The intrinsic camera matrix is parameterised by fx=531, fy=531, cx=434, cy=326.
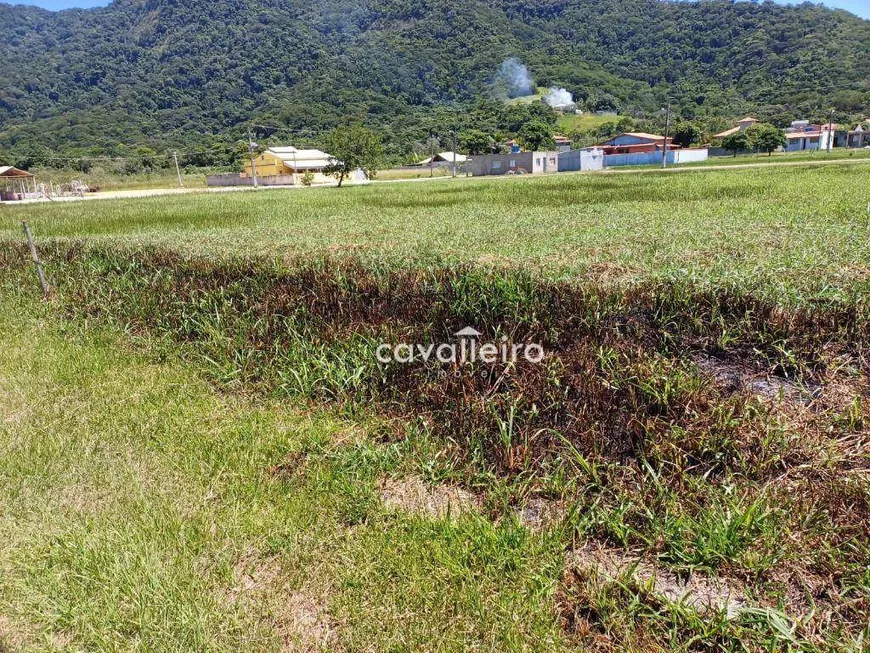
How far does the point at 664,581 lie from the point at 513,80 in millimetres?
137465

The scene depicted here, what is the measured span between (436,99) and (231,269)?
125 metres

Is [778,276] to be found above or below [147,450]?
above

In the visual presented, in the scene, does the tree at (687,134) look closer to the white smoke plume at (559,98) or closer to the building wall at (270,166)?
the building wall at (270,166)

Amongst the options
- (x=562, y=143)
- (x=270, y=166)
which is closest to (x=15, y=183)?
(x=270, y=166)

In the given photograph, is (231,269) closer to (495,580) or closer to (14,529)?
(14,529)

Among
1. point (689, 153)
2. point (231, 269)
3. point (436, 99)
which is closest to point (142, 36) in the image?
point (436, 99)

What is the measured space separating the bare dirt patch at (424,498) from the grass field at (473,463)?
2cm

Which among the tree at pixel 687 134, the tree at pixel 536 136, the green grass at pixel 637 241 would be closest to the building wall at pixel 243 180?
the tree at pixel 536 136

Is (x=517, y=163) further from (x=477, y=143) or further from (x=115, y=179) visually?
(x=115, y=179)

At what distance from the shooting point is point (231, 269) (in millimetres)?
5070

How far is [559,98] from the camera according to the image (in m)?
114

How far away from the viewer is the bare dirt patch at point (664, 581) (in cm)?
183

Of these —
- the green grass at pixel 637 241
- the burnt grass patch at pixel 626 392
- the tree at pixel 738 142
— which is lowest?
the burnt grass patch at pixel 626 392

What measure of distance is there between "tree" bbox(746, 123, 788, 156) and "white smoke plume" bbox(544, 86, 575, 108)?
60.6 meters
